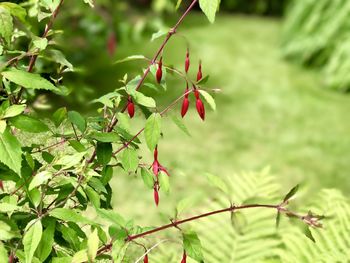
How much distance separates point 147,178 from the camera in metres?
1.20

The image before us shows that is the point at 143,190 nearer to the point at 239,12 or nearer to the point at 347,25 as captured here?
the point at 347,25

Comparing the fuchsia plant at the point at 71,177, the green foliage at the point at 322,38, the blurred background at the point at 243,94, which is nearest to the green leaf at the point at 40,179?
the fuchsia plant at the point at 71,177

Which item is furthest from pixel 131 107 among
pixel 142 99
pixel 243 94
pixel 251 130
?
pixel 243 94

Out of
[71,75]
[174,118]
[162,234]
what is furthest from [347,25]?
[174,118]

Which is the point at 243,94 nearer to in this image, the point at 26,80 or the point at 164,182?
the point at 164,182

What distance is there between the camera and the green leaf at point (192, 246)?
42.7 inches

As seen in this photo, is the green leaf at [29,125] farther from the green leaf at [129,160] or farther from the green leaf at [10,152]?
the green leaf at [129,160]

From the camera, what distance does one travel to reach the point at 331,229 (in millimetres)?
1981

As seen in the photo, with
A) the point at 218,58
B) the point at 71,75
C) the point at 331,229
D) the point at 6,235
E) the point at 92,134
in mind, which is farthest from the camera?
the point at 218,58

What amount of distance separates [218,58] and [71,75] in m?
2.10

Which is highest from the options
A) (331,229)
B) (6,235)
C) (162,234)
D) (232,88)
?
(6,235)

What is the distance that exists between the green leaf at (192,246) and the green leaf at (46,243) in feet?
0.73

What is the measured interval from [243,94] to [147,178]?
4.16 m

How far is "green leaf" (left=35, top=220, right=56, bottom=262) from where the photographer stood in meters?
1.08
